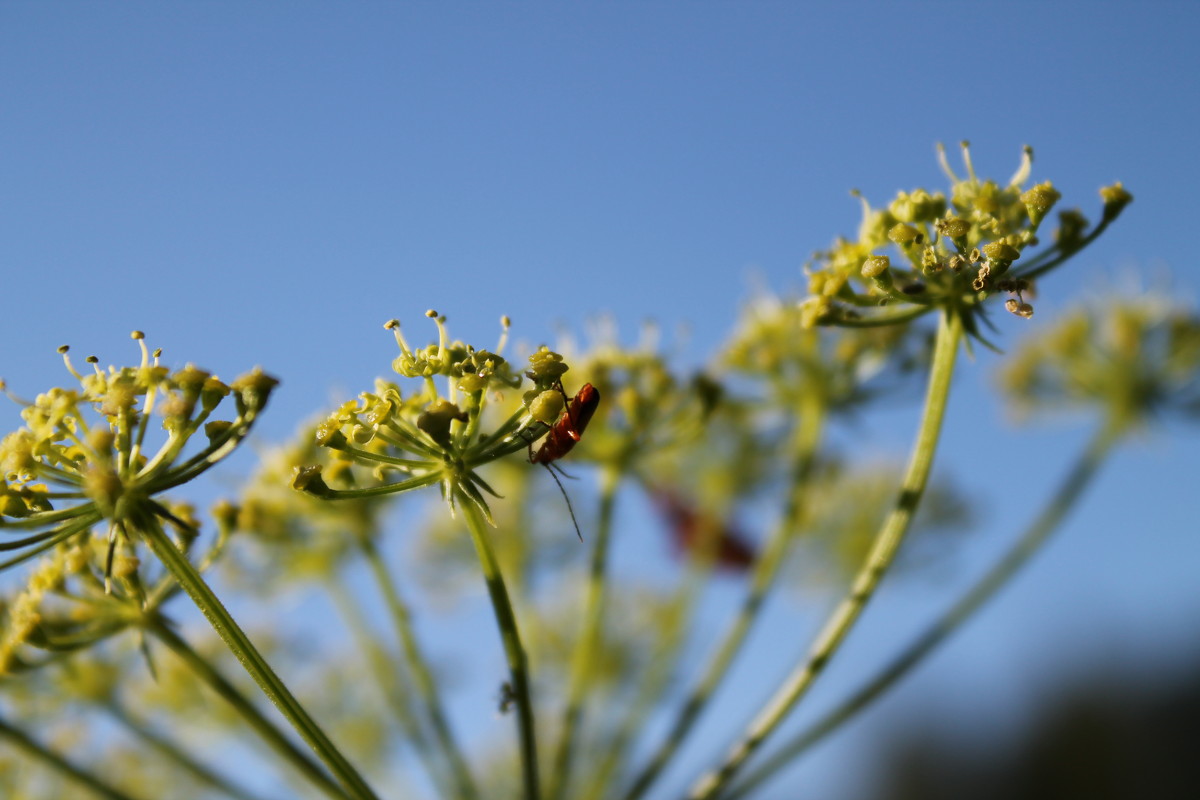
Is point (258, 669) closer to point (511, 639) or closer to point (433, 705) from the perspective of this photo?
point (511, 639)

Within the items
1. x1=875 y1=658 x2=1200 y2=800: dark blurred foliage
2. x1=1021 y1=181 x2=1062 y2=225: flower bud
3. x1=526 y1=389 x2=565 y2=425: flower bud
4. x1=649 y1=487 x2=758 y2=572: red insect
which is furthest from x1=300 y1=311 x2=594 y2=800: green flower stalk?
x1=875 y1=658 x2=1200 y2=800: dark blurred foliage

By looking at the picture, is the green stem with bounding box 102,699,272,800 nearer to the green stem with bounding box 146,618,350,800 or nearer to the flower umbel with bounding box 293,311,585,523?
the green stem with bounding box 146,618,350,800

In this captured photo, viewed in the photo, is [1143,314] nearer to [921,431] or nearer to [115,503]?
[921,431]

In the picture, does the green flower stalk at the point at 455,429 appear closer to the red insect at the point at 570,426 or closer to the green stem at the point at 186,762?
the red insect at the point at 570,426

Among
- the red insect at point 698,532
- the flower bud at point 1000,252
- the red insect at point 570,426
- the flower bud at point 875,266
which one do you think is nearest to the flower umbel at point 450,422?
the red insect at point 570,426

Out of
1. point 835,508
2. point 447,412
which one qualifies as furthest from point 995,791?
point 447,412

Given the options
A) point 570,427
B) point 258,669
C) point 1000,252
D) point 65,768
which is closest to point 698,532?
point 570,427
